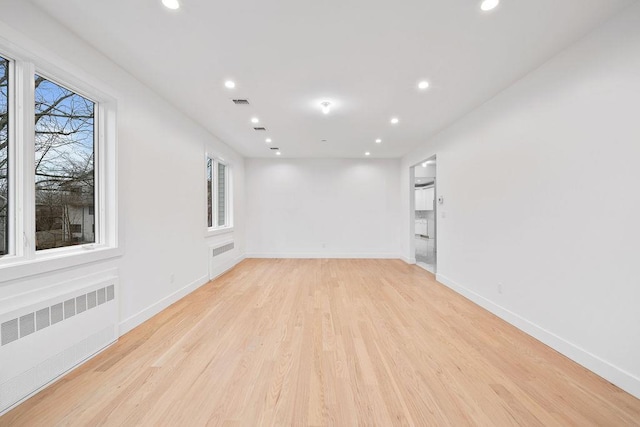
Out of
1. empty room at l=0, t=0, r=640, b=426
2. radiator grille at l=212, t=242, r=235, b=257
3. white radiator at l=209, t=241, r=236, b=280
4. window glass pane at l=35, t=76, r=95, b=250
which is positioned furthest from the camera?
radiator grille at l=212, t=242, r=235, b=257

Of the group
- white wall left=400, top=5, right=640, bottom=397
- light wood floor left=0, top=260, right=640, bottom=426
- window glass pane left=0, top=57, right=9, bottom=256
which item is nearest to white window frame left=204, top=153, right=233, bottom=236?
light wood floor left=0, top=260, right=640, bottom=426

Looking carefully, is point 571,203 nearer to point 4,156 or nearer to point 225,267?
point 4,156

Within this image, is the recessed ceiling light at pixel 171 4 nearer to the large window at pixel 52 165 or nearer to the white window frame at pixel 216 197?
the large window at pixel 52 165

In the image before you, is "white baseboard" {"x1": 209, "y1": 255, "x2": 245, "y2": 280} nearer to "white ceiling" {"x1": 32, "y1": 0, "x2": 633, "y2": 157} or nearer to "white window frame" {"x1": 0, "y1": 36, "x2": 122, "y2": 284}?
"white window frame" {"x1": 0, "y1": 36, "x2": 122, "y2": 284}

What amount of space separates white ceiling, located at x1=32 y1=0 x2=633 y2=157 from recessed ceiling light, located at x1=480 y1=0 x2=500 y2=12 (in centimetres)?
4

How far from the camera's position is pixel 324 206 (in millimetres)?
6973

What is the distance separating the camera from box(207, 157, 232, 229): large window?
5.14 metres

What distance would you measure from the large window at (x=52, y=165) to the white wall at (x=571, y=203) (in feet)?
14.0

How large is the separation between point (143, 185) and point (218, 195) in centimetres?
273

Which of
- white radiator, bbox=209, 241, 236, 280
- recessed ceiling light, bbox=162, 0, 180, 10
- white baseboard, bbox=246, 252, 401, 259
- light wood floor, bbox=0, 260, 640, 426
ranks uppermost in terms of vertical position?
recessed ceiling light, bbox=162, 0, 180, 10

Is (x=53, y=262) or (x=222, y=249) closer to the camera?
(x=53, y=262)

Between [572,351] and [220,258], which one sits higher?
[220,258]

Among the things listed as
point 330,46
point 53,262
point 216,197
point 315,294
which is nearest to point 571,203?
point 330,46

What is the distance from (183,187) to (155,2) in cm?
242
